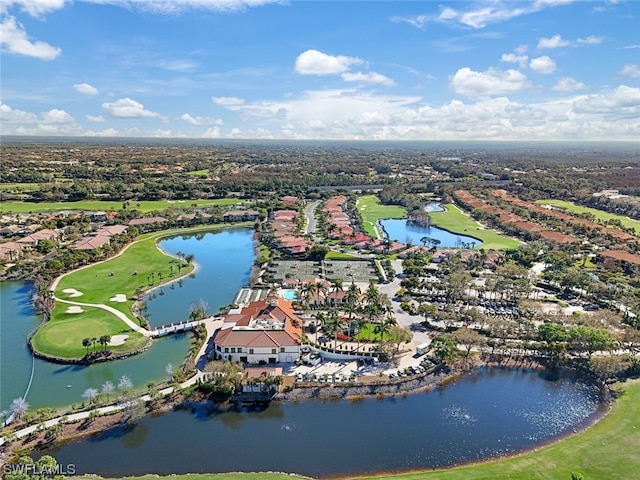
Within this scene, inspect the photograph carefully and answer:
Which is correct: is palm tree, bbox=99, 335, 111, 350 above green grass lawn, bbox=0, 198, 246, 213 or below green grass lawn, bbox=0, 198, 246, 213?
below

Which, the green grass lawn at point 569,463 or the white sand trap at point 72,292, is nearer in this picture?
the green grass lawn at point 569,463

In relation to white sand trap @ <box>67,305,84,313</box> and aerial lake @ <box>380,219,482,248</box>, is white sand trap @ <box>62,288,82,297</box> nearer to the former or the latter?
white sand trap @ <box>67,305,84,313</box>

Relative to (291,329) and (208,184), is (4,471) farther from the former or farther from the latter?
(208,184)

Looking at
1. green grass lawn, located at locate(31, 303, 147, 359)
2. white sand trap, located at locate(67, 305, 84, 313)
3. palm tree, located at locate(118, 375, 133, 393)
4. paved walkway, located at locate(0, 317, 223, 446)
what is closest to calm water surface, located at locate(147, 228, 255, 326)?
green grass lawn, located at locate(31, 303, 147, 359)

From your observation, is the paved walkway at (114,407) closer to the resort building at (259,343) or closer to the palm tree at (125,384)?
the resort building at (259,343)

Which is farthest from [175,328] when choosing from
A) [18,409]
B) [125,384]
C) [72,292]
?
[72,292]

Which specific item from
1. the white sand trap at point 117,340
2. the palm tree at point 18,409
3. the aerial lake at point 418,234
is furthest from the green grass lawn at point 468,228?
the palm tree at point 18,409

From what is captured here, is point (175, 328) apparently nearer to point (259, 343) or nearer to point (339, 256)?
point (259, 343)
